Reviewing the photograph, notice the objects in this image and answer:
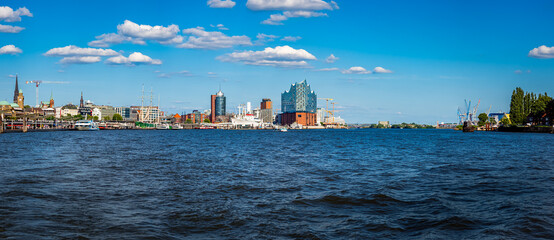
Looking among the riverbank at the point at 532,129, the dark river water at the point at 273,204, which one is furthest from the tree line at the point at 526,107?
the dark river water at the point at 273,204

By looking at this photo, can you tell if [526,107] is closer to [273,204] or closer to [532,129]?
[532,129]

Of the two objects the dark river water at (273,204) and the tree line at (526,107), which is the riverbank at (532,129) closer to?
the tree line at (526,107)

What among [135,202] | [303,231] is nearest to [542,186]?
[303,231]

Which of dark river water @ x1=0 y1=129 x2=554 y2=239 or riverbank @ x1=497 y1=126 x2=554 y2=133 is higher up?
riverbank @ x1=497 y1=126 x2=554 y2=133

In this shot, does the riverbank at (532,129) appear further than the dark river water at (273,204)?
Yes

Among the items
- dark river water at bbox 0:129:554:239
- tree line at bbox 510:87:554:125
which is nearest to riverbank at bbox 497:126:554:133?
tree line at bbox 510:87:554:125

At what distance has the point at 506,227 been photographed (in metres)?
12.9

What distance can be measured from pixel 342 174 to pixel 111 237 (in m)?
18.1

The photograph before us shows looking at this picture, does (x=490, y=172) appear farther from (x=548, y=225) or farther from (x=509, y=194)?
(x=548, y=225)

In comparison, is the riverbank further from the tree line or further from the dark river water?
the dark river water

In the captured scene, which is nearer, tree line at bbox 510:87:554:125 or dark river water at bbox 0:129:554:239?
dark river water at bbox 0:129:554:239

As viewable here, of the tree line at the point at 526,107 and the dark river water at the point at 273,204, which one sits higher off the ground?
the tree line at the point at 526,107

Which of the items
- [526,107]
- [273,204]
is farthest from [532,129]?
[273,204]

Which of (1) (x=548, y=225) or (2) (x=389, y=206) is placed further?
(2) (x=389, y=206)
